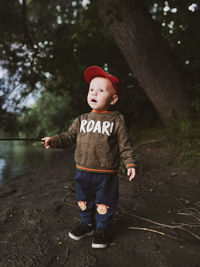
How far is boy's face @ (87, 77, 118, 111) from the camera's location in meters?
1.96

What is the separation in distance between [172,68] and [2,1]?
24.4ft

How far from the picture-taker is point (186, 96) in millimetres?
5184

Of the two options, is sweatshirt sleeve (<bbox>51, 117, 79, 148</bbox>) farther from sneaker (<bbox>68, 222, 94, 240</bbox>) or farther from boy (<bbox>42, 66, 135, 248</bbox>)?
sneaker (<bbox>68, 222, 94, 240</bbox>)

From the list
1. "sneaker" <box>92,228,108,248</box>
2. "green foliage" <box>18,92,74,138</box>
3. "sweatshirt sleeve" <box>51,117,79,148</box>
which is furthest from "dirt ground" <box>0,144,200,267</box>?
"green foliage" <box>18,92,74,138</box>

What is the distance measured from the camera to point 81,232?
2.00m

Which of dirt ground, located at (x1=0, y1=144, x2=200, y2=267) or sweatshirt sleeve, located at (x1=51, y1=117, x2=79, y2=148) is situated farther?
sweatshirt sleeve, located at (x1=51, y1=117, x2=79, y2=148)

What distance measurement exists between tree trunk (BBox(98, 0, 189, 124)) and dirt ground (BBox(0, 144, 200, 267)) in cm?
195

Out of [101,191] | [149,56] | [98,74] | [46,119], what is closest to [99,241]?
[101,191]

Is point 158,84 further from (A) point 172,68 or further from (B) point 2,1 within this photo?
(B) point 2,1

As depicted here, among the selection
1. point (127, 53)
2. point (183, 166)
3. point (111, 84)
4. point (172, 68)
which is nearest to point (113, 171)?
point (111, 84)

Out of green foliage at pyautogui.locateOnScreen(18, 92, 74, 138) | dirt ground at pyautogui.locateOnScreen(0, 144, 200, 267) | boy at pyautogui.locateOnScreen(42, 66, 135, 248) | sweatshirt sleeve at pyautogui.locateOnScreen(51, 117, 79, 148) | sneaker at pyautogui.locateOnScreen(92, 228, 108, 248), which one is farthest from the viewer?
green foliage at pyautogui.locateOnScreen(18, 92, 74, 138)

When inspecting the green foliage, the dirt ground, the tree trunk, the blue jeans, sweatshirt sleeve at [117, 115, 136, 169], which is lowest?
the dirt ground

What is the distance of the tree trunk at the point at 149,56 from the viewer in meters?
4.39

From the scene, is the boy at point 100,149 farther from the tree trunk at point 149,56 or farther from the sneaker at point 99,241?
the tree trunk at point 149,56
